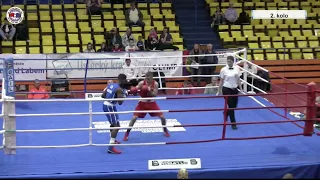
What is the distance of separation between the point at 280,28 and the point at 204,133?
9584 mm

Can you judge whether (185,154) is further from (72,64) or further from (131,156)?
(72,64)

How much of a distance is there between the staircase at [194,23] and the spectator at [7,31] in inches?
208

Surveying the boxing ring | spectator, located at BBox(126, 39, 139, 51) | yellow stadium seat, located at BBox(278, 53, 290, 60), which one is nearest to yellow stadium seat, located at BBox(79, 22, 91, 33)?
spectator, located at BBox(126, 39, 139, 51)

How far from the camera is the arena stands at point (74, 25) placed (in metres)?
14.6

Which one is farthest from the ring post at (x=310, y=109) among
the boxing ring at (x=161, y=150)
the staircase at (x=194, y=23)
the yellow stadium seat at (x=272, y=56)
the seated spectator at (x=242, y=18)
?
the seated spectator at (x=242, y=18)

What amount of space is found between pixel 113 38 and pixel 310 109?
26.0 ft

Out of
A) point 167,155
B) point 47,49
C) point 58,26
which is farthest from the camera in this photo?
point 58,26

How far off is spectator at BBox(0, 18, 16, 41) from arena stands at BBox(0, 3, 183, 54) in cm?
18

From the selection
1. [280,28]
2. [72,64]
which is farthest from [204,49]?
[280,28]

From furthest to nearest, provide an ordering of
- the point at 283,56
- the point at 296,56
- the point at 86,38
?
1. the point at 296,56
2. the point at 283,56
3. the point at 86,38

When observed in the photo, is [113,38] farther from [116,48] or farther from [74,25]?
[74,25]

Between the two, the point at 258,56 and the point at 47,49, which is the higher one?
the point at 47,49
